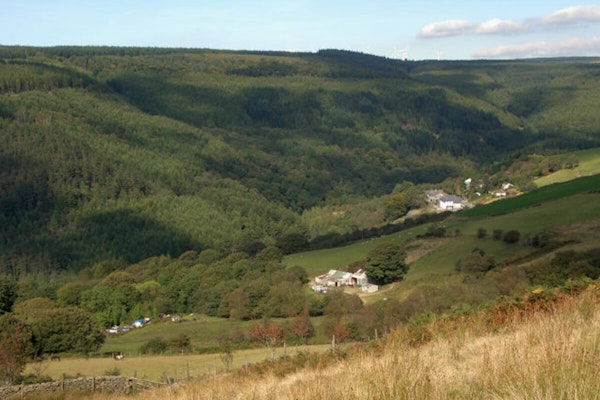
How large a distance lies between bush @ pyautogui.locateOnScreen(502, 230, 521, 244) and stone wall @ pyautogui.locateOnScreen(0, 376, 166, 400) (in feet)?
132

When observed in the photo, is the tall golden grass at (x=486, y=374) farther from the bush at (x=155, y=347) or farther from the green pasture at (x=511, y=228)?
the green pasture at (x=511, y=228)

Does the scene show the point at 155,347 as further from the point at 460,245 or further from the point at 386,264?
the point at 460,245

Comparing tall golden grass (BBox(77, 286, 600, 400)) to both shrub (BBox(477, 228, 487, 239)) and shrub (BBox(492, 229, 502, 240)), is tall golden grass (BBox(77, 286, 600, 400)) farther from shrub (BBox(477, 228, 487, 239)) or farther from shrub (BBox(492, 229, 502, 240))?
shrub (BBox(477, 228, 487, 239))

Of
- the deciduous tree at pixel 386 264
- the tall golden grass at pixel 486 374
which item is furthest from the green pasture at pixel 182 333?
the tall golden grass at pixel 486 374

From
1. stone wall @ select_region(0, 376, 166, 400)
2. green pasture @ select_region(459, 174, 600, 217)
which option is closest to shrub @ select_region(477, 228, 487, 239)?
green pasture @ select_region(459, 174, 600, 217)

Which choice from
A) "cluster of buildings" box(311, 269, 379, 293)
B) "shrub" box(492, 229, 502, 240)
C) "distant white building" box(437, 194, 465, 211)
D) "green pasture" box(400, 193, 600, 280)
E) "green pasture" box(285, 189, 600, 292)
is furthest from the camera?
"distant white building" box(437, 194, 465, 211)

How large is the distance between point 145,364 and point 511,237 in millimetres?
33947

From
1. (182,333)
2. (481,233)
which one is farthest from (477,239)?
(182,333)

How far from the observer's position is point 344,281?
60469mm

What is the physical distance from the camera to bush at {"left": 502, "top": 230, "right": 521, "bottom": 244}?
56.6 meters

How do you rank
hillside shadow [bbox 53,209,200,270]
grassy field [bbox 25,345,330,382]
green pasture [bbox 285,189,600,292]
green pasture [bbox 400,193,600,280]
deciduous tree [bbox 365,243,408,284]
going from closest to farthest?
grassy field [bbox 25,345,330,382]
green pasture [bbox 400,193,600,280]
green pasture [bbox 285,189,600,292]
deciduous tree [bbox 365,243,408,284]
hillside shadow [bbox 53,209,200,270]

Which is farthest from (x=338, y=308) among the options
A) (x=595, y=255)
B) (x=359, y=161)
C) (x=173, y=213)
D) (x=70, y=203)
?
(x=359, y=161)

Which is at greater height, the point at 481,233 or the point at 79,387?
the point at 79,387

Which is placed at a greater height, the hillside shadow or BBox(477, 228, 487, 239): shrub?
BBox(477, 228, 487, 239): shrub
